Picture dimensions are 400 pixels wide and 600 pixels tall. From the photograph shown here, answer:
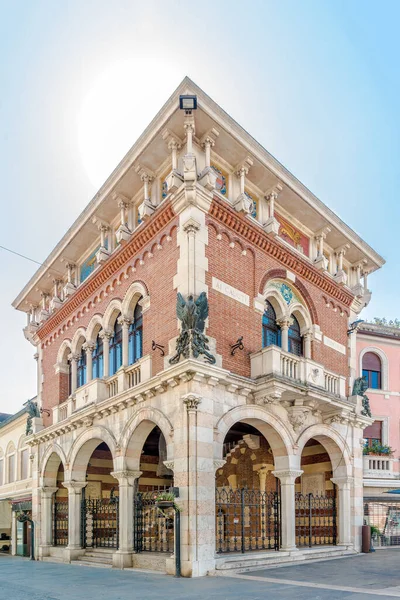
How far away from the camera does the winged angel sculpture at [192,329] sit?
13969 mm

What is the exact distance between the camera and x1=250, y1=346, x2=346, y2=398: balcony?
50.2 feet

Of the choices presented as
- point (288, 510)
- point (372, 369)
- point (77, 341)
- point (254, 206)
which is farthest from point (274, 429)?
point (372, 369)

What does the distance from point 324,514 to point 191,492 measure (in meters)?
7.23

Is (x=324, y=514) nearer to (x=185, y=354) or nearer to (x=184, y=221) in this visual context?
(x=185, y=354)

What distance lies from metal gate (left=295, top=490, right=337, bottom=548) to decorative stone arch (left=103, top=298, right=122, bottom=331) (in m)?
8.29

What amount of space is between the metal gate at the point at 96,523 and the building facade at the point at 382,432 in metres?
8.83

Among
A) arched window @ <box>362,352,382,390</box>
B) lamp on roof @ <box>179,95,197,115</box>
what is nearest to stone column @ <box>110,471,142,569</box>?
lamp on roof @ <box>179,95,197,115</box>

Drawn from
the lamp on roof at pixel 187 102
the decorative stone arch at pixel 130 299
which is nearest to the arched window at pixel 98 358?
the decorative stone arch at pixel 130 299

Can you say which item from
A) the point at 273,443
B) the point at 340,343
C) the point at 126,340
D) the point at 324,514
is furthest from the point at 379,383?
the point at 126,340

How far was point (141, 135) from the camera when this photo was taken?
16578 mm

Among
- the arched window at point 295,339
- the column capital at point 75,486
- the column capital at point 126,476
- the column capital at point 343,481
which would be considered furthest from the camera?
the column capital at point 75,486

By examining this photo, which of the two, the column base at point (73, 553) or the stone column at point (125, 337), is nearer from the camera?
the stone column at point (125, 337)

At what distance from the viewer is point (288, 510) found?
52.1ft

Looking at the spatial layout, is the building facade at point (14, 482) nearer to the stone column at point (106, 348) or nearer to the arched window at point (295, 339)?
the stone column at point (106, 348)
